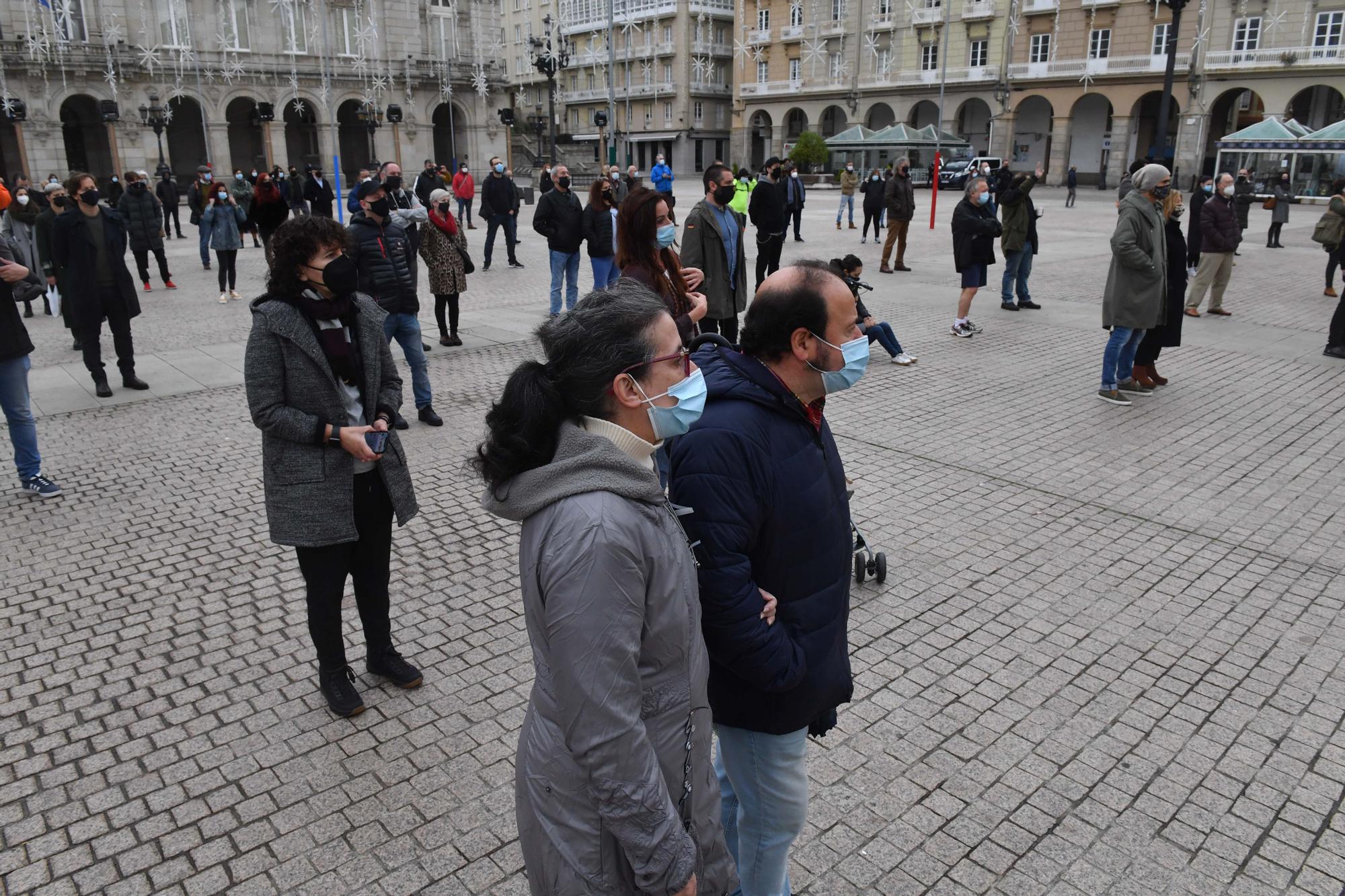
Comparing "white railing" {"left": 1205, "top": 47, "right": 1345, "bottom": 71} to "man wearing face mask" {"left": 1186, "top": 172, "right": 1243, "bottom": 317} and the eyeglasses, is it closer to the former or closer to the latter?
"man wearing face mask" {"left": 1186, "top": 172, "right": 1243, "bottom": 317}

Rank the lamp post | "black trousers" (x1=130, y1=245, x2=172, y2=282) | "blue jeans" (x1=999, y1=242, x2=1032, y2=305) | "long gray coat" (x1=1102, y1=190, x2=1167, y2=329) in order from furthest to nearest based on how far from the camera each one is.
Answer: the lamp post
"black trousers" (x1=130, y1=245, x2=172, y2=282)
"blue jeans" (x1=999, y1=242, x2=1032, y2=305)
"long gray coat" (x1=1102, y1=190, x2=1167, y2=329)

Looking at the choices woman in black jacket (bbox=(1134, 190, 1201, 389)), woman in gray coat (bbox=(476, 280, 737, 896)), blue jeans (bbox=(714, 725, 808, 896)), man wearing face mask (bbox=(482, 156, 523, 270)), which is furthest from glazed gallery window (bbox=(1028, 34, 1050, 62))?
woman in gray coat (bbox=(476, 280, 737, 896))

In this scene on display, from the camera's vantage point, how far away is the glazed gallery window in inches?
1959

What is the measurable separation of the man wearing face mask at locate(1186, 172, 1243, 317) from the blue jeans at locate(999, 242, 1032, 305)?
6.74 ft

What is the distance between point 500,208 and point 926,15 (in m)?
45.0

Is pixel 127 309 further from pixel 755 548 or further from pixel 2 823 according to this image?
pixel 755 548

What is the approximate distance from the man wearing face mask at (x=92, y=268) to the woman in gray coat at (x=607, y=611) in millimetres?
7920

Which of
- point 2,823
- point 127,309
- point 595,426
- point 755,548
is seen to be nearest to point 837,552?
point 755,548

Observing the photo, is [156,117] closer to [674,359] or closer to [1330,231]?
[1330,231]

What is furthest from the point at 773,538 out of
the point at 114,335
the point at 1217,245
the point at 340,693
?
the point at 1217,245

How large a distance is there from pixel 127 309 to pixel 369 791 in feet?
22.8

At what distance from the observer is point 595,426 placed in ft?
6.48

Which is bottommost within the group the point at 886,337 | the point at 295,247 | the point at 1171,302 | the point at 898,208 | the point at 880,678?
the point at 880,678

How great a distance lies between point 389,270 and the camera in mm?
7672
